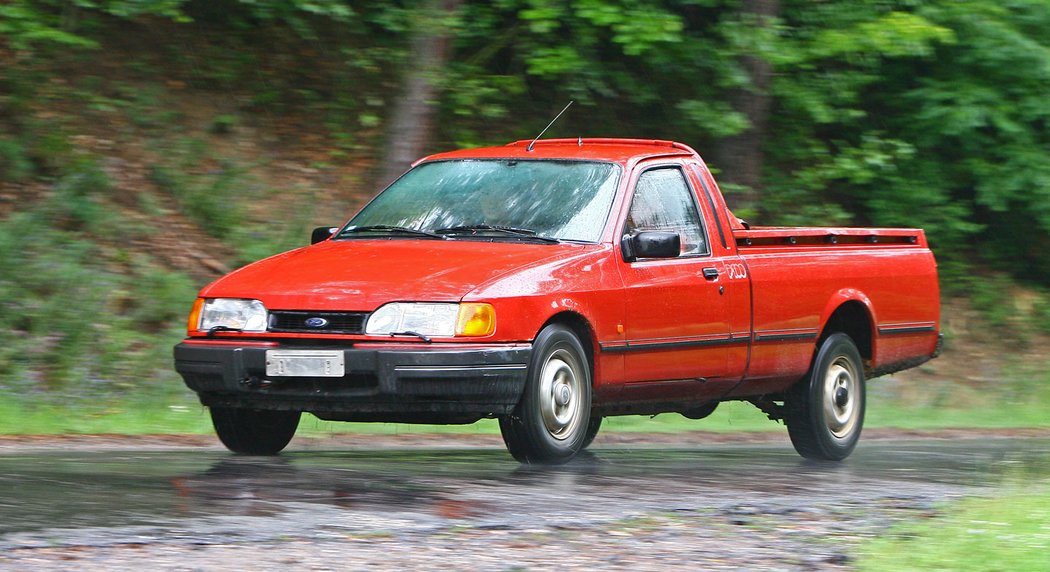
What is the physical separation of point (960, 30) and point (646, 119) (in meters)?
3.60

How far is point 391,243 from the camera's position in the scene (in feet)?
28.3

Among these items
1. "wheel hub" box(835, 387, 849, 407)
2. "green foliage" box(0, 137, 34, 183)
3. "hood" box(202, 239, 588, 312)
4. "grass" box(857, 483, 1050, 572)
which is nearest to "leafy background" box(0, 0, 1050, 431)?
"green foliage" box(0, 137, 34, 183)

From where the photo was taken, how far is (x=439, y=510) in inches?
250

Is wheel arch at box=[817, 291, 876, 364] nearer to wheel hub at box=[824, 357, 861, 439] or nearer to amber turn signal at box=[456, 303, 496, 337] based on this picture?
wheel hub at box=[824, 357, 861, 439]

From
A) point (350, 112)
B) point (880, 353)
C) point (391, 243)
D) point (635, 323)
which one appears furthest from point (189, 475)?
point (350, 112)

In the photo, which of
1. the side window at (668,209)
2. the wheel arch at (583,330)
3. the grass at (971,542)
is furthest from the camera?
the side window at (668,209)

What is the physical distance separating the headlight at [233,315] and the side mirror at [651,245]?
1930mm

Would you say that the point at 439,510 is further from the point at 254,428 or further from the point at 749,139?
the point at 749,139

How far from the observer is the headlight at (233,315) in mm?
7930

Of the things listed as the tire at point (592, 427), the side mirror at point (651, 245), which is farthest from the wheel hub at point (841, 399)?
the side mirror at point (651, 245)

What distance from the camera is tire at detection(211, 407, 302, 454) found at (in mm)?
8672

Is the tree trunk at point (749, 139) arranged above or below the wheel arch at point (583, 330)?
below

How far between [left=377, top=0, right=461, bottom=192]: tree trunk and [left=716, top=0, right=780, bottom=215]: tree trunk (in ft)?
11.4

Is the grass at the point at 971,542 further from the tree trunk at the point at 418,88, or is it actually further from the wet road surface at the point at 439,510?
the tree trunk at the point at 418,88
